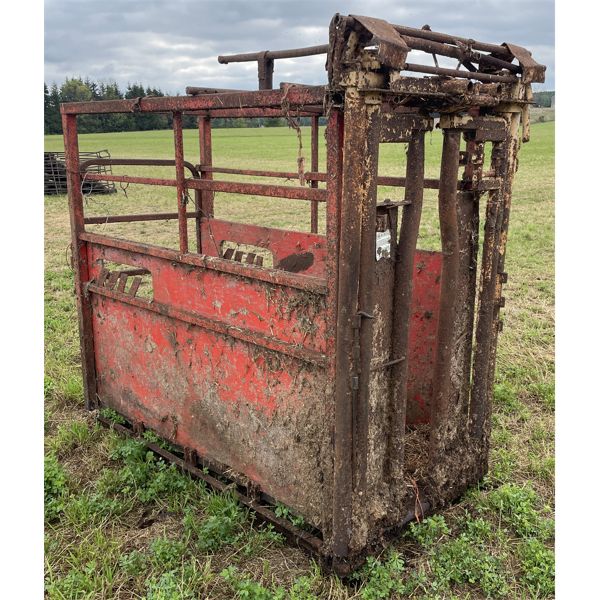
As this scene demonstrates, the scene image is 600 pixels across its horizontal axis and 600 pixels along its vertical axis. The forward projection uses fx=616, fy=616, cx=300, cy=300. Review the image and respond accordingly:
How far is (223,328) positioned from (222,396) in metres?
0.43

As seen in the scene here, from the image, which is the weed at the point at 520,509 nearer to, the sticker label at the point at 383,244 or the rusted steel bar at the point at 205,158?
the sticker label at the point at 383,244

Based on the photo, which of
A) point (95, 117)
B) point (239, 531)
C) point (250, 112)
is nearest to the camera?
point (239, 531)

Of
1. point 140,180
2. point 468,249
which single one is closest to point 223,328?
point 140,180

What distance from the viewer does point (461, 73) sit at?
3.09 metres

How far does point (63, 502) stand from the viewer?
3.57 meters

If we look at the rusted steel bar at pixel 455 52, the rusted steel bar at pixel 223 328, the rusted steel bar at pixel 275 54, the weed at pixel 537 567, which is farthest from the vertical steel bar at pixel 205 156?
the weed at pixel 537 567

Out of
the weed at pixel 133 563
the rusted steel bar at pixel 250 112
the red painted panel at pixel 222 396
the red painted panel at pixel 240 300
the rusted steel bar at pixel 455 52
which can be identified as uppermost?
the rusted steel bar at pixel 455 52

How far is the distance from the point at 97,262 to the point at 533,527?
328 cm

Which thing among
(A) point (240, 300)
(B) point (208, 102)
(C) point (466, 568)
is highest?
(B) point (208, 102)

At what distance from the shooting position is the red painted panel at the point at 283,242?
4.62m

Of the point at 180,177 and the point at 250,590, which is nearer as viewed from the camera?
the point at 250,590

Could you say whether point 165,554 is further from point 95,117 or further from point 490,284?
point 95,117

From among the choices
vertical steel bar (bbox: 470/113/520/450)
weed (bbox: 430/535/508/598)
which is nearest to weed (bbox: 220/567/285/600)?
weed (bbox: 430/535/508/598)

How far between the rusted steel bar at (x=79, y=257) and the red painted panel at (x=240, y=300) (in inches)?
21.8
